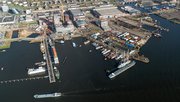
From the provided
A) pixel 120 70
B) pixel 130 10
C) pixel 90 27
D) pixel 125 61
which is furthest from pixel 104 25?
pixel 120 70

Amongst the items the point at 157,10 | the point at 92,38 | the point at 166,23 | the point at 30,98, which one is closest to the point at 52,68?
the point at 30,98

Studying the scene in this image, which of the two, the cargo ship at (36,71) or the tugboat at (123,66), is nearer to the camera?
the tugboat at (123,66)

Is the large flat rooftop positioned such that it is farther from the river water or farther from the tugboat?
the tugboat

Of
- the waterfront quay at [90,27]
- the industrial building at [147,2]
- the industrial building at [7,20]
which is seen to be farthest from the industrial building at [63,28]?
the industrial building at [147,2]

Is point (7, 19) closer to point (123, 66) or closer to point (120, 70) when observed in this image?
point (123, 66)

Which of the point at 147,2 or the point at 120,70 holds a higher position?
the point at 147,2

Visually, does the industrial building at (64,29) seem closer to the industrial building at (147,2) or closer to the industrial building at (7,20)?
the industrial building at (7,20)
